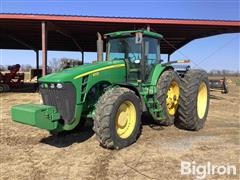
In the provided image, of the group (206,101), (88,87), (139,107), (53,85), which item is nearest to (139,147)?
(139,107)

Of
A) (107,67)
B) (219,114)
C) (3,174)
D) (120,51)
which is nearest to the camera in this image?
(3,174)

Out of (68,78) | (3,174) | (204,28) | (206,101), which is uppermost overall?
(204,28)

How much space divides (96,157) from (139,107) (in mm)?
1399

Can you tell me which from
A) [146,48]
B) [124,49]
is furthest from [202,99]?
[124,49]

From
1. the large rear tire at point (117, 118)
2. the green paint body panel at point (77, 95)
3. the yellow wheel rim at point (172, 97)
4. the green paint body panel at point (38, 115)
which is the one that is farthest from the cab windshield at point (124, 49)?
the green paint body panel at point (38, 115)

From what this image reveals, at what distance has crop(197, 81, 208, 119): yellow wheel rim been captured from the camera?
846 cm

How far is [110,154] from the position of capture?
229 inches

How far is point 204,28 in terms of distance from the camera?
1595 cm

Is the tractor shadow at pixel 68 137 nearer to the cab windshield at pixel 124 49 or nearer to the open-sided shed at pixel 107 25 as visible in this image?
the cab windshield at pixel 124 49

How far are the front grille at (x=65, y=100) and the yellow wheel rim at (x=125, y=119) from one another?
0.84 m

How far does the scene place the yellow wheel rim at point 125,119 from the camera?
6165 mm

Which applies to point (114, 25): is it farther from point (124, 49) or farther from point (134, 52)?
point (134, 52)

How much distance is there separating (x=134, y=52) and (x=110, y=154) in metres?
2.51

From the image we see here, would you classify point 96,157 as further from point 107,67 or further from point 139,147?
point 107,67
